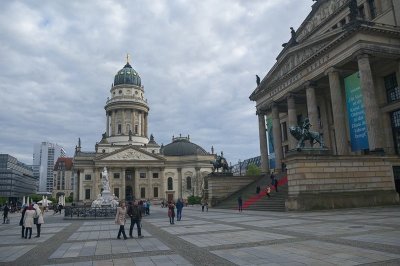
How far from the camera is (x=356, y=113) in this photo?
105ft

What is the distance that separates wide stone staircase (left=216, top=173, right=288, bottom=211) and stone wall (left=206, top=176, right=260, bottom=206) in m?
0.79

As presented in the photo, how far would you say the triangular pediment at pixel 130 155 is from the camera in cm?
10000

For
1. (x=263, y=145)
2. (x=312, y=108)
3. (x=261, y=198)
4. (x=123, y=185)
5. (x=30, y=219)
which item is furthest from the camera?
(x=123, y=185)

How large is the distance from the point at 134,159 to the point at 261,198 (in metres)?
70.3

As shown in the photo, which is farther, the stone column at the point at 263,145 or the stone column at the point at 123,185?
the stone column at the point at 123,185

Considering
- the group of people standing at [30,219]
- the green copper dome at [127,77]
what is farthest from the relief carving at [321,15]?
the green copper dome at [127,77]

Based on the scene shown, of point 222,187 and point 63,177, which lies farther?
point 63,177

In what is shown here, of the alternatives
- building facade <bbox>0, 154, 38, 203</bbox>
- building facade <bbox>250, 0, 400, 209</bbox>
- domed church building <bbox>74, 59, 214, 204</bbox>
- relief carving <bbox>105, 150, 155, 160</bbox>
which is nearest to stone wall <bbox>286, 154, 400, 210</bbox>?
building facade <bbox>250, 0, 400, 209</bbox>

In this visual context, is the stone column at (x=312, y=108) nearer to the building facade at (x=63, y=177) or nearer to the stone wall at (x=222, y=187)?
the stone wall at (x=222, y=187)

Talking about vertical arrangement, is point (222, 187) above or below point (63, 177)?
below

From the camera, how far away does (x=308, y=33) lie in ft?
160

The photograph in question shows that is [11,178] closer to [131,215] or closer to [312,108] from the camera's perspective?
[312,108]

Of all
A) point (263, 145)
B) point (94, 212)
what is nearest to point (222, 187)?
point (263, 145)

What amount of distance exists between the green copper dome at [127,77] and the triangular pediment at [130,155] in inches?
1130
